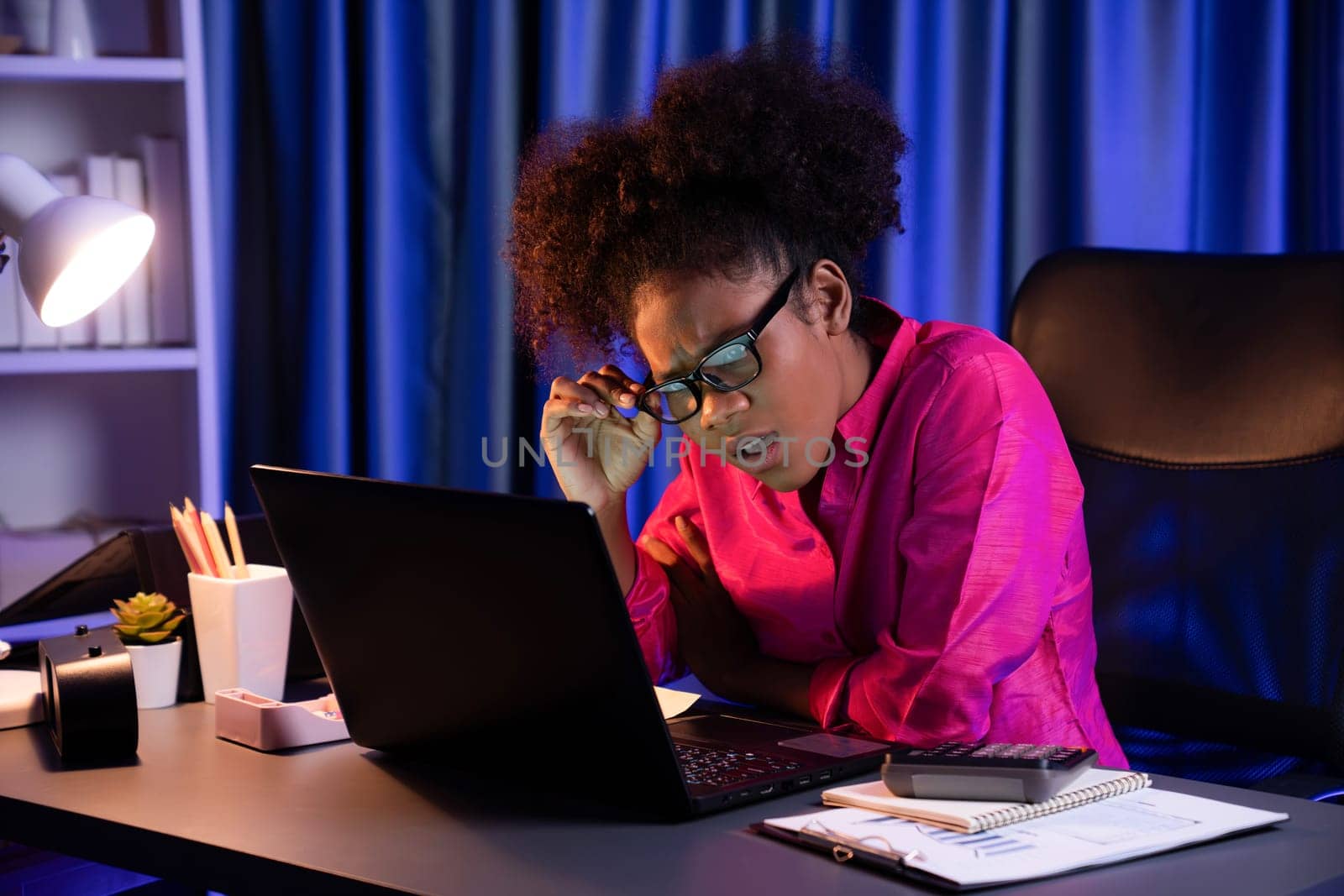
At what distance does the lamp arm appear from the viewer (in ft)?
3.93

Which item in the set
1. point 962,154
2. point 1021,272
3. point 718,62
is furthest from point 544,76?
point 718,62

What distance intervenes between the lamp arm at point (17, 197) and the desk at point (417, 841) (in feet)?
1.53

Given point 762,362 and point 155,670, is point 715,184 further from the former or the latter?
point 155,670

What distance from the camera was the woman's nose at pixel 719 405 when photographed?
122 centimetres

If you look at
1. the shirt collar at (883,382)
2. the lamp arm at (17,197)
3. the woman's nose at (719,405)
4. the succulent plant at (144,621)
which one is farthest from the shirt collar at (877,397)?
the lamp arm at (17,197)

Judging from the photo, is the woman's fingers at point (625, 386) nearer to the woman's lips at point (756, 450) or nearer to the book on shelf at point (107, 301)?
the woman's lips at point (756, 450)

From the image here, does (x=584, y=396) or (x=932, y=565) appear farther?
(x=584, y=396)

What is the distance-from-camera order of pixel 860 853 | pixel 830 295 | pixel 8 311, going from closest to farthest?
pixel 860 853 < pixel 830 295 < pixel 8 311

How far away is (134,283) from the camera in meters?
2.09

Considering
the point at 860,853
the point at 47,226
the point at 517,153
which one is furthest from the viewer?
the point at 517,153

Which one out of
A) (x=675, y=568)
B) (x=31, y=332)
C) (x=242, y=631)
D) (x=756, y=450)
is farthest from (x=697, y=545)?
(x=31, y=332)

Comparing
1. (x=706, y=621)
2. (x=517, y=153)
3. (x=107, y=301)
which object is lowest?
(x=706, y=621)

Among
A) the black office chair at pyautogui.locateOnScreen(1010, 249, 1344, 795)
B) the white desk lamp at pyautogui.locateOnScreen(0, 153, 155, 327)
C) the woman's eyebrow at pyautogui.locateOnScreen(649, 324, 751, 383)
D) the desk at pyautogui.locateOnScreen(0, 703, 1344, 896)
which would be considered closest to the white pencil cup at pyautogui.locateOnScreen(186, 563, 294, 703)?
the desk at pyautogui.locateOnScreen(0, 703, 1344, 896)

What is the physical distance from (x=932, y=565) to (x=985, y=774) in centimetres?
39
